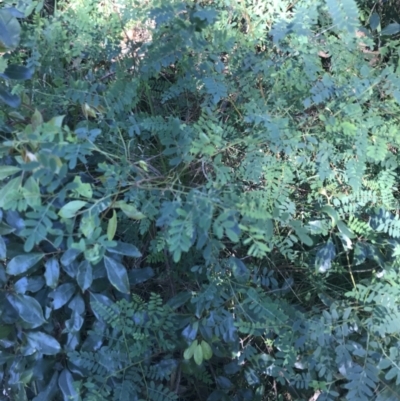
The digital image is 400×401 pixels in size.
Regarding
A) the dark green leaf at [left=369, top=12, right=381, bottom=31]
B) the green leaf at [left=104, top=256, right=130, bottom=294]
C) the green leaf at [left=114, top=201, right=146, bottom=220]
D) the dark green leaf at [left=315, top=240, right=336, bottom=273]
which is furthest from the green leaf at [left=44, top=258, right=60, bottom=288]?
the dark green leaf at [left=369, top=12, right=381, bottom=31]

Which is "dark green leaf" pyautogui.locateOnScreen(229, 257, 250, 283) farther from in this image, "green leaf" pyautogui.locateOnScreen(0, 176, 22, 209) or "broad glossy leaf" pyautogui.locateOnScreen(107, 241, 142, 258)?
"green leaf" pyautogui.locateOnScreen(0, 176, 22, 209)

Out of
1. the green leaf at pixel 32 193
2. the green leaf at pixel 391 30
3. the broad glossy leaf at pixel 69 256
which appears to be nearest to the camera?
the green leaf at pixel 32 193

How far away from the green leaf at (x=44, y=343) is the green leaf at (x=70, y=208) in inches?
14.2

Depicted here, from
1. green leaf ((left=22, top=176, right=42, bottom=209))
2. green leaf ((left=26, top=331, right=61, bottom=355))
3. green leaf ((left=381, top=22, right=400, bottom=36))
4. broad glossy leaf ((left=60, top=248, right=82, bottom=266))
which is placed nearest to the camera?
green leaf ((left=22, top=176, right=42, bottom=209))

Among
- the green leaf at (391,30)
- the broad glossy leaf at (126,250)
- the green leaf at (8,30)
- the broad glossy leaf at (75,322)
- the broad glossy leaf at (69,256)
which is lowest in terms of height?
the broad glossy leaf at (75,322)

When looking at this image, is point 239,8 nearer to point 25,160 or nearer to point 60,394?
point 25,160

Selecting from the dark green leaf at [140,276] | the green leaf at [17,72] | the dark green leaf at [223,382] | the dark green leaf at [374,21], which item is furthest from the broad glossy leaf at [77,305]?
the dark green leaf at [374,21]

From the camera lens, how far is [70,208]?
82cm

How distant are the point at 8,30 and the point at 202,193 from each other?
560 millimetres

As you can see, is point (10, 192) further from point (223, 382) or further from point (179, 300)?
point (223, 382)

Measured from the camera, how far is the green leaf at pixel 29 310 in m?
0.99

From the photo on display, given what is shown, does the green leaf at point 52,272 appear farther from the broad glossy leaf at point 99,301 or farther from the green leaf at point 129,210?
the green leaf at point 129,210

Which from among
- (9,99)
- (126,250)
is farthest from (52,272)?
(9,99)

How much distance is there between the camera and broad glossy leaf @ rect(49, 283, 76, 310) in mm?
989
